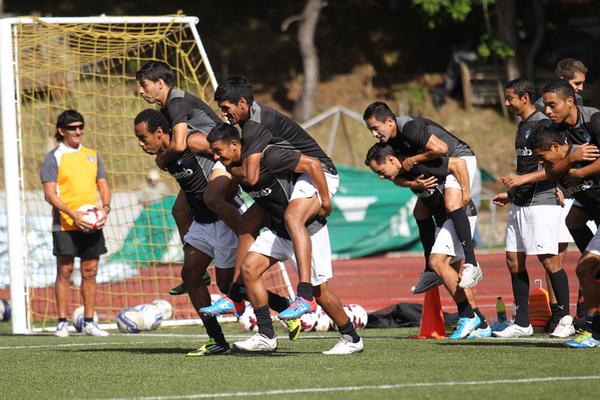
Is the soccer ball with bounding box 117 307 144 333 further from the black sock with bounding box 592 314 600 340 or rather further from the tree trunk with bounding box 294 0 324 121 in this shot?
the tree trunk with bounding box 294 0 324 121

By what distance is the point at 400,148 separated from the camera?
9.73 m

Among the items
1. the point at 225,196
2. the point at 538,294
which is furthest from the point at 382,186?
the point at 225,196

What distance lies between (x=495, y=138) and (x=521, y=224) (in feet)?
68.5

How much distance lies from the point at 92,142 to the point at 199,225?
35.5 feet

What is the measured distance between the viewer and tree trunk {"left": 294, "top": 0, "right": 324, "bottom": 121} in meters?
31.6

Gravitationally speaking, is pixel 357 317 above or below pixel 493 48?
below

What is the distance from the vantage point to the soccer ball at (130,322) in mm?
12070

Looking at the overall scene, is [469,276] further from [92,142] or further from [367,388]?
[92,142]

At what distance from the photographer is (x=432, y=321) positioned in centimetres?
1011

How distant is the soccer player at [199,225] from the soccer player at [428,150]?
54.0 inches

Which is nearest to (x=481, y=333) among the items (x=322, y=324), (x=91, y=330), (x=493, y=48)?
(x=322, y=324)

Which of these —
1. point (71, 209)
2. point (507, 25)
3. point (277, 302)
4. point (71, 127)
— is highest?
point (507, 25)

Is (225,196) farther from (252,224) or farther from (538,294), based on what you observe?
(538,294)

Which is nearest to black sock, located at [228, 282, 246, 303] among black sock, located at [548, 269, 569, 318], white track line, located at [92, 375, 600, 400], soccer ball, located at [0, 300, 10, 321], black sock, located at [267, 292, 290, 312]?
black sock, located at [267, 292, 290, 312]
